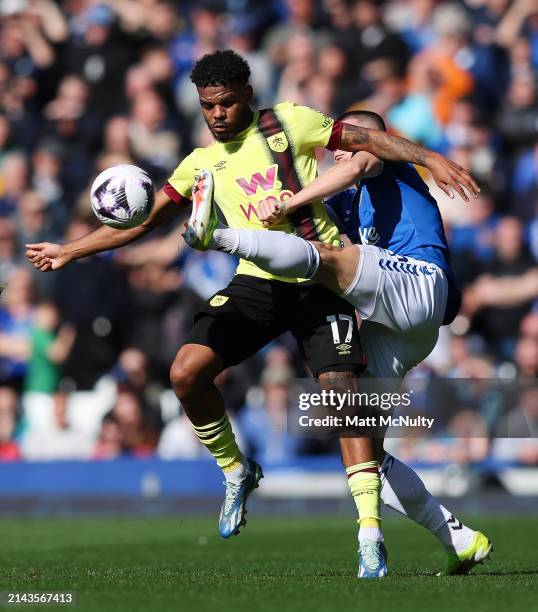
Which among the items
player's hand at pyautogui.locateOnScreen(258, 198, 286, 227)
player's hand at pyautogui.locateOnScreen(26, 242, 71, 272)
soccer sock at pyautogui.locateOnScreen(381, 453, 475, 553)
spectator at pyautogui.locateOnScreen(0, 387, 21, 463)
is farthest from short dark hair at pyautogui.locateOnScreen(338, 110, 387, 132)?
spectator at pyautogui.locateOnScreen(0, 387, 21, 463)

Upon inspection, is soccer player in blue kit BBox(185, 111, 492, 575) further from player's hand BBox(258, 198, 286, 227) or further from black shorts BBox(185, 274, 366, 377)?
black shorts BBox(185, 274, 366, 377)

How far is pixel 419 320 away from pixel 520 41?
9.96m

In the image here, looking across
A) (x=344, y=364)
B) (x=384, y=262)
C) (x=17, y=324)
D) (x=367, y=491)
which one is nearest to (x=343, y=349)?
(x=344, y=364)

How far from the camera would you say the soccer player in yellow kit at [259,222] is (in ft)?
26.9

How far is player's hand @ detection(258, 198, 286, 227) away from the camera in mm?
7930

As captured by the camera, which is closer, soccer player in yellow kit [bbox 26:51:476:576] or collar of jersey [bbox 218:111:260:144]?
soccer player in yellow kit [bbox 26:51:476:576]

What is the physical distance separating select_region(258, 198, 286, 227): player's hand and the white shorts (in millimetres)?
520

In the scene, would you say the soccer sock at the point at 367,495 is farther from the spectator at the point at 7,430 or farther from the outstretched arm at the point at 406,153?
the spectator at the point at 7,430

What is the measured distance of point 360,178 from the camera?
823cm

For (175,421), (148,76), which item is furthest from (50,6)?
(175,421)

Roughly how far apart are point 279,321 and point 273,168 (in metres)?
0.93

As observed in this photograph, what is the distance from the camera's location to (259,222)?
8305 millimetres

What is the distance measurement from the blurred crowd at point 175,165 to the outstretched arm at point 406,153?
6.36 m

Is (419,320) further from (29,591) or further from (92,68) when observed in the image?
(92,68)
